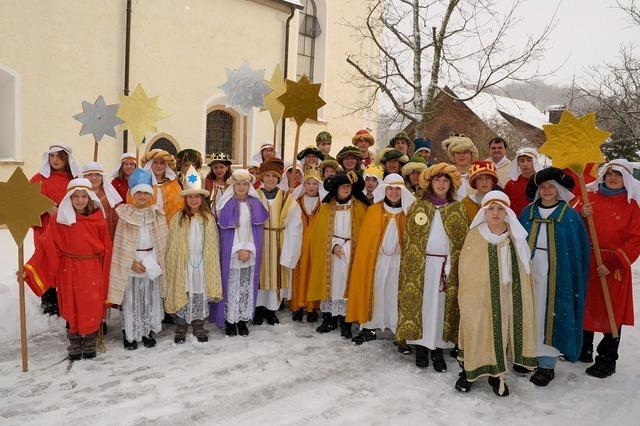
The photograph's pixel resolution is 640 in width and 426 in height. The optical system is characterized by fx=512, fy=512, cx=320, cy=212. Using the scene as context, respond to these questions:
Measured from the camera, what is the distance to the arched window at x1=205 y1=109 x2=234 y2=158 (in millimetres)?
13578

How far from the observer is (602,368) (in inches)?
194

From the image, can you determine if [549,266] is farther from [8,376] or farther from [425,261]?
[8,376]

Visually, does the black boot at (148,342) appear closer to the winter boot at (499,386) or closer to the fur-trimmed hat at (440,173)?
the fur-trimmed hat at (440,173)

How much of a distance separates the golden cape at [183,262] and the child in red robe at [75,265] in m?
0.67

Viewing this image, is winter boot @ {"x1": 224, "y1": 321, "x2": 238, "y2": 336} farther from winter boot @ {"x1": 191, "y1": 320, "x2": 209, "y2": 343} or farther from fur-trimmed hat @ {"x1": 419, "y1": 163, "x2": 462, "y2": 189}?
fur-trimmed hat @ {"x1": 419, "y1": 163, "x2": 462, "y2": 189}

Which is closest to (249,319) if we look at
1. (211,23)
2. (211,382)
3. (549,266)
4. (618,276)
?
(211,382)

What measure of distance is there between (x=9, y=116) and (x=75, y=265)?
684 centimetres

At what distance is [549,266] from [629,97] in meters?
12.3

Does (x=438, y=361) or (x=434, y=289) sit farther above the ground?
(x=434, y=289)

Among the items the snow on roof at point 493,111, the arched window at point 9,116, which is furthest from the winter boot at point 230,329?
the snow on roof at point 493,111

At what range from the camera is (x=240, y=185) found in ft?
18.4

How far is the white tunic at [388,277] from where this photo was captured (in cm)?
534

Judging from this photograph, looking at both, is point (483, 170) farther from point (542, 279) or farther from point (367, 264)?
point (367, 264)

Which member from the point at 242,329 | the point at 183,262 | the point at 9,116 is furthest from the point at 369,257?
the point at 9,116
